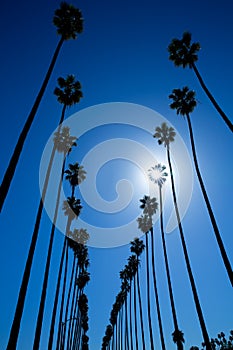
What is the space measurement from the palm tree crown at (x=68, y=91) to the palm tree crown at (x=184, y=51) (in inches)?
407

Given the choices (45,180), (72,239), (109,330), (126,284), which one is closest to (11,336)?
(45,180)

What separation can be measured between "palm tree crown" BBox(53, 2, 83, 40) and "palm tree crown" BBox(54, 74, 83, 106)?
18.3ft

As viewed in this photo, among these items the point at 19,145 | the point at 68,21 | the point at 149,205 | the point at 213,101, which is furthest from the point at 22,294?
the point at 149,205

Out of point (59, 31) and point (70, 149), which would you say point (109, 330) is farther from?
point (59, 31)

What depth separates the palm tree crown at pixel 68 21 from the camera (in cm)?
2183

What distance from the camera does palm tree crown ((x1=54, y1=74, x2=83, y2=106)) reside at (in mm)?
26938

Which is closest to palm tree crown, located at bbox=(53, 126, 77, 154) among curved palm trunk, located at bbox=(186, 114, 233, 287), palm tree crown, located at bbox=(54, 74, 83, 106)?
palm tree crown, located at bbox=(54, 74, 83, 106)

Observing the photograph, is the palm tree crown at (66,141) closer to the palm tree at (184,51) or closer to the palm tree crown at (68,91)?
the palm tree crown at (68,91)

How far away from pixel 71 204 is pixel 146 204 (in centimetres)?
1296

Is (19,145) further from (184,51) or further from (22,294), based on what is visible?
(184,51)

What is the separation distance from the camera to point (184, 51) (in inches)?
940

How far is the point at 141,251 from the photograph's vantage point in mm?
49562

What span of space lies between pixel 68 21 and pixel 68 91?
6.96 m

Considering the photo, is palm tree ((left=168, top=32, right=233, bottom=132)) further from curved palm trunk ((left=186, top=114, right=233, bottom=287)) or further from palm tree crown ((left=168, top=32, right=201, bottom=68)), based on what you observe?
curved palm trunk ((left=186, top=114, right=233, bottom=287))
